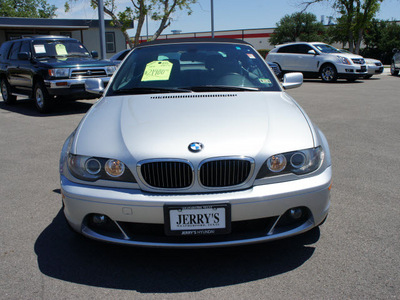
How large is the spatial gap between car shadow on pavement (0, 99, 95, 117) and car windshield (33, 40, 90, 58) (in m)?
1.28

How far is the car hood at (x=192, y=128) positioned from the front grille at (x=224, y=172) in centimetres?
6

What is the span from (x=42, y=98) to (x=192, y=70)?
6877mm

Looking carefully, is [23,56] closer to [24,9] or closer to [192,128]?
[192,128]

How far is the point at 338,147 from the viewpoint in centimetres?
606

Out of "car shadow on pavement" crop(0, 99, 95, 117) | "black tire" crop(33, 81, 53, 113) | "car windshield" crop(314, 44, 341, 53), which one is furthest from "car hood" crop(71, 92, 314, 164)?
"car windshield" crop(314, 44, 341, 53)

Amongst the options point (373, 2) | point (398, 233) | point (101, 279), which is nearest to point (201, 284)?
point (101, 279)

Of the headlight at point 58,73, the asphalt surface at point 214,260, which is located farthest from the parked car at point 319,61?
the asphalt surface at point 214,260

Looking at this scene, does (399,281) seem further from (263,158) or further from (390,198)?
(390,198)

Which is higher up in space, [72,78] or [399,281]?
[72,78]

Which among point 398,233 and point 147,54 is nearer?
point 398,233

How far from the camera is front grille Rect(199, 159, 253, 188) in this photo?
2.50 meters

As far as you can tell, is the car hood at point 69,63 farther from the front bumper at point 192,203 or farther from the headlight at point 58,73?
the front bumper at point 192,203

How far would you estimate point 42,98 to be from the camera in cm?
970

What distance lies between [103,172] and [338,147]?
4364 mm
